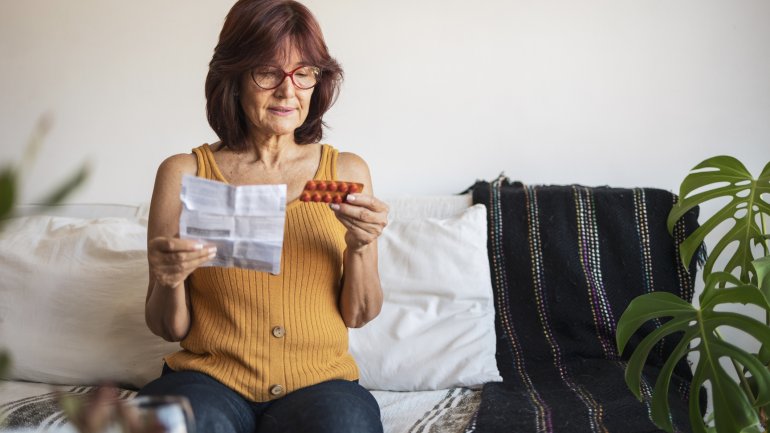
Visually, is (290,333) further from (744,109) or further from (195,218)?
(744,109)

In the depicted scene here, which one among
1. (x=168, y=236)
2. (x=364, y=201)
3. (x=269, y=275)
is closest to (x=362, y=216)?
(x=364, y=201)

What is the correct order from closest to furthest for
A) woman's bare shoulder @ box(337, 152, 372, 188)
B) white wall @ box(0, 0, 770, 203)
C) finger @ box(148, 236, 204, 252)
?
finger @ box(148, 236, 204, 252)
woman's bare shoulder @ box(337, 152, 372, 188)
white wall @ box(0, 0, 770, 203)

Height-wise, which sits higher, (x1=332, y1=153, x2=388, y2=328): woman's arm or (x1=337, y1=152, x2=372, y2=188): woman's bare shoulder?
(x1=337, y1=152, x2=372, y2=188): woman's bare shoulder

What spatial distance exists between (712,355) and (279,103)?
86cm

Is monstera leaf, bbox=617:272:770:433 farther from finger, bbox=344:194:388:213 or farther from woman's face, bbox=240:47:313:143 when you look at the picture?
woman's face, bbox=240:47:313:143

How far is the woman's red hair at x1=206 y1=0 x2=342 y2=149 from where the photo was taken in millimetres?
1529

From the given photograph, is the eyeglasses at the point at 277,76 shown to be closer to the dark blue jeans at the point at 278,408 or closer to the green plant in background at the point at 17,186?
the dark blue jeans at the point at 278,408

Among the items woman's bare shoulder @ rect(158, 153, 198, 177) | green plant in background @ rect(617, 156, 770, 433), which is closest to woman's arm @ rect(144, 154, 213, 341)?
woman's bare shoulder @ rect(158, 153, 198, 177)

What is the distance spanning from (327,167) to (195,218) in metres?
0.38

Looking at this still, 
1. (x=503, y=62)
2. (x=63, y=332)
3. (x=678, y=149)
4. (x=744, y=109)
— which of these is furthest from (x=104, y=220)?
(x=744, y=109)

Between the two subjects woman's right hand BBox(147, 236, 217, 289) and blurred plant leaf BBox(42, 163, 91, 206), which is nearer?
blurred plant leaf BBox(42, 163, 91, 206)

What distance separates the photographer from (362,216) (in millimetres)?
1373

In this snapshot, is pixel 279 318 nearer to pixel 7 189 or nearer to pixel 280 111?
pixel 280 111

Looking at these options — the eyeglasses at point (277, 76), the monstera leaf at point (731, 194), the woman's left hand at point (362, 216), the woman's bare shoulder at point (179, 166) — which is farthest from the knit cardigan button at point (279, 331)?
the monstera leaf at point (731, 194)
